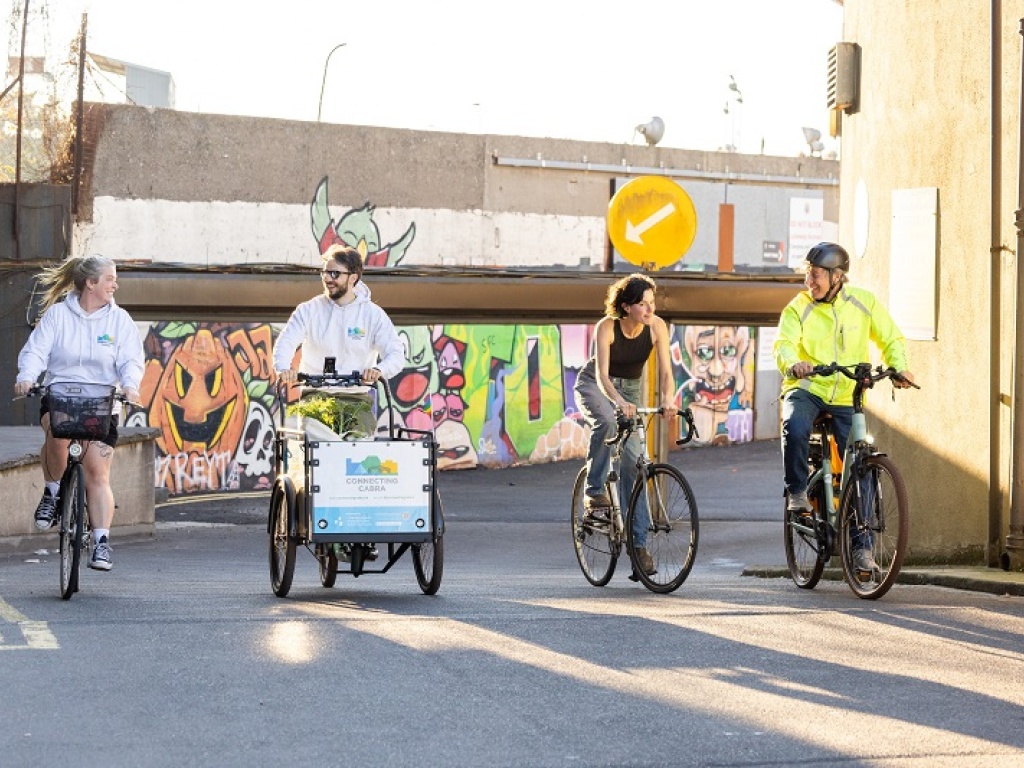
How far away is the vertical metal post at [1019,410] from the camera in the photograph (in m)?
10.5

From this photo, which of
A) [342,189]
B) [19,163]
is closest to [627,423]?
[19,163]

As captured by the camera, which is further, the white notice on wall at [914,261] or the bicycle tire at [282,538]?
the white notice on wall at [914,261]

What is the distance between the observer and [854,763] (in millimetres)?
5305

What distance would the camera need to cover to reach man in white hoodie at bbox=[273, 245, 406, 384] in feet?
32.8

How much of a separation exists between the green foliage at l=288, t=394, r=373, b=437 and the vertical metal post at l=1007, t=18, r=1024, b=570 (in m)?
3.66

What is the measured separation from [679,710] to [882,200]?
6.90 meters

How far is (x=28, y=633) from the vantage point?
25.5 ft

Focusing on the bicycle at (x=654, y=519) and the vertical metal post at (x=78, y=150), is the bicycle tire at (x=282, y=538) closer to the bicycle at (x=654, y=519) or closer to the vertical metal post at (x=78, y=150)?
the bicycle at (x=654, y=519)

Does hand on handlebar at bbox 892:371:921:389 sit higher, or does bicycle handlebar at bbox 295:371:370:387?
hand on handlebar at bbox 892:371:921:389

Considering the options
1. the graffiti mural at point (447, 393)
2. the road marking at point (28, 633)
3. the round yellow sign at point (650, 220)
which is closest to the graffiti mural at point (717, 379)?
the graffiti mural at point (447, 393)

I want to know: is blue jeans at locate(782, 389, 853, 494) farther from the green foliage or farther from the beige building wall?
the green foliage

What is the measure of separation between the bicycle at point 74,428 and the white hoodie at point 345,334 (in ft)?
3.25

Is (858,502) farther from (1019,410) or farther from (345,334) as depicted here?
(345,334)

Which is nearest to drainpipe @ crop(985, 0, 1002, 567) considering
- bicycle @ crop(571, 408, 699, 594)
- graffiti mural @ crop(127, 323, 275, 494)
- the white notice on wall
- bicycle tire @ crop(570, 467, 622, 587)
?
the white notice on wall
